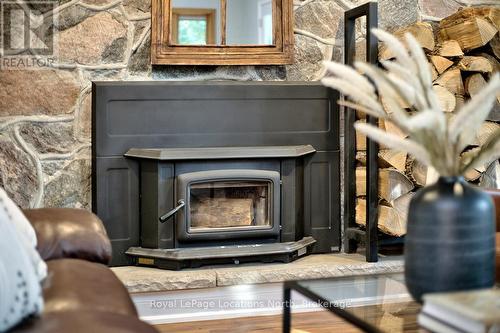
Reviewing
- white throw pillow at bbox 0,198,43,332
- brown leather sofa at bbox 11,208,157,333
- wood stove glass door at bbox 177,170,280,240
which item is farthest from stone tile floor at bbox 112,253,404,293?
white throw pillow at bbox 0,198,43,332

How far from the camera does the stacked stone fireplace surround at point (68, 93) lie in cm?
311

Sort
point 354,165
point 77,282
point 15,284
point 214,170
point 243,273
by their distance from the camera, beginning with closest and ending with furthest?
point 15,284 < point 77,282 < point 243,273 < point 214,170 < point 354,165

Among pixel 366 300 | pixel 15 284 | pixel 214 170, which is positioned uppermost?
pixel 214 170

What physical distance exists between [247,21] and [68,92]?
2.90ft

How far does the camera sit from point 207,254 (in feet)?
10.3

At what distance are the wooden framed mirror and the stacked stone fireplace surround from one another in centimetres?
7

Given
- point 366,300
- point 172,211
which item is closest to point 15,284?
point 366,300

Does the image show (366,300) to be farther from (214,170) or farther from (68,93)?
(68,93)

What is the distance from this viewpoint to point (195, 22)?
129 inches

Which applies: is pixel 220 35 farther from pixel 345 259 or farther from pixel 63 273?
pixel 63 273

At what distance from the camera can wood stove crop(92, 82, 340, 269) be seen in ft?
10.3

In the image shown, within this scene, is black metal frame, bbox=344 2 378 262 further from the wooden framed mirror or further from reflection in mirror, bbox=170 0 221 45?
reflection in mirror, bbox=170 0 221 45

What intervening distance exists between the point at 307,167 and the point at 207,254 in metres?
0.65

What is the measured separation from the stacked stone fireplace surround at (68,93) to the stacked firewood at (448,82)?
0.93m
